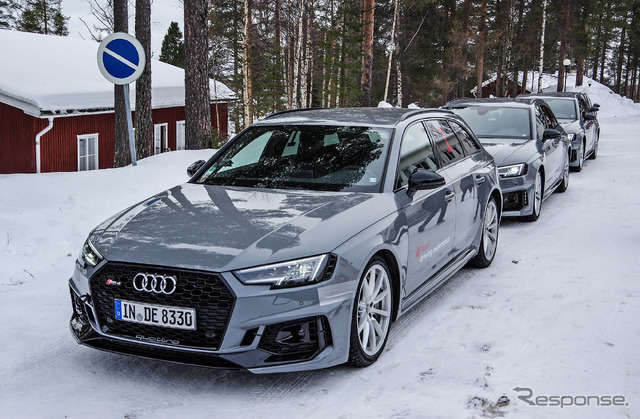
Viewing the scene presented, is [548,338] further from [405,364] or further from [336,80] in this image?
[336,80]

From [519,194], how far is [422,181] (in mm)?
4695

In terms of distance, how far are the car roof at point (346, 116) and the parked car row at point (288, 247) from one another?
0.02m

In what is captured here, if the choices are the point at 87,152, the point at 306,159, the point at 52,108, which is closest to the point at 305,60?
the point at 87,152

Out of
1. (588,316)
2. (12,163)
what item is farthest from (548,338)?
(12,163)

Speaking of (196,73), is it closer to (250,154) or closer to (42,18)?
(250,154)

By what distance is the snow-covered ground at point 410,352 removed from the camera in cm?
407

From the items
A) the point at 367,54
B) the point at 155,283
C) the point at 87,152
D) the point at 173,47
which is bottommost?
the point at 87,152

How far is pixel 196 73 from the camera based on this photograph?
1384 centimetres

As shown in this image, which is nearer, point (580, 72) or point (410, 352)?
point (410, 352)

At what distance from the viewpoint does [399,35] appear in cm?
4297

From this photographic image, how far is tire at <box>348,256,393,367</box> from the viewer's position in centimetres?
443

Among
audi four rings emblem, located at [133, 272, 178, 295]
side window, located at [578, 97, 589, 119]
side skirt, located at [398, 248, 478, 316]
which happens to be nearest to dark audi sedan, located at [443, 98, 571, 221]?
side skirt, located at [398, 248, 478, 316]

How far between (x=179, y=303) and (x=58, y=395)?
3.14 feet

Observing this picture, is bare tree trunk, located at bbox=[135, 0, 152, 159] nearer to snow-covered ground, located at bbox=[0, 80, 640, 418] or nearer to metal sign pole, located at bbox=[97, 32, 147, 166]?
metal sign pole, located at bbox=[97, 32, 147, 166]
